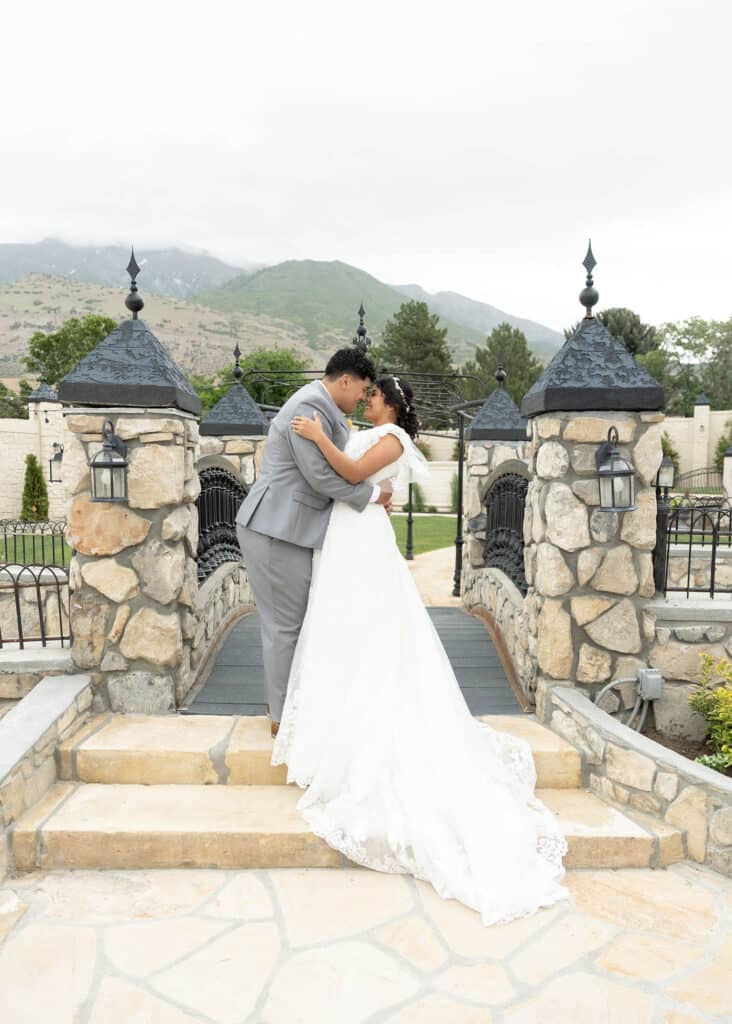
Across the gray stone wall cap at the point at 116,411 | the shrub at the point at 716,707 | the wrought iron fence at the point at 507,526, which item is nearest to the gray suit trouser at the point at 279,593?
the gray stone wall cap at the point at 116,411

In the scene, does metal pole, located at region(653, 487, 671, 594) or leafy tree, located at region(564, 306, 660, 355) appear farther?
leafy tree, located at region(564, 306, 660, 355)

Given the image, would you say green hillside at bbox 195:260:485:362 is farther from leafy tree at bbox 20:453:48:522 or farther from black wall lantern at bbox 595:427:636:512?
black wall lantern at bbox 595:427:636:512

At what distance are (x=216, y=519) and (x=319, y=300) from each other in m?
140

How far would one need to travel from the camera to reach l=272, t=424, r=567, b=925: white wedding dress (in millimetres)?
2545

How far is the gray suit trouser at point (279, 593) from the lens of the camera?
3.24 meters

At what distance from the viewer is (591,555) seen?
12.0ft

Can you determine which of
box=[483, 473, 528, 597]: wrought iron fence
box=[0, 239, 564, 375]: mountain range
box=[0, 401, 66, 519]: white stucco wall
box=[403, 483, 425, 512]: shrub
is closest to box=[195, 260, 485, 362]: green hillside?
box=[0, 239, 564, 375]: mountain range

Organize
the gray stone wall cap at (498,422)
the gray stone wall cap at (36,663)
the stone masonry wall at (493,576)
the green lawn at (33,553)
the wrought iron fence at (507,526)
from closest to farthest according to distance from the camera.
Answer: the gray stone wall cap at (36,663), the stone masonry wall at (493,576), the wrought iron fence at (507,526), the green lawn at (33,553), the gray stone wall cap at (498,422)

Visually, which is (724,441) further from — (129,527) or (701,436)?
(129,527)

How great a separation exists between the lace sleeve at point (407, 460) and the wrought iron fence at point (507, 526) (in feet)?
6.79

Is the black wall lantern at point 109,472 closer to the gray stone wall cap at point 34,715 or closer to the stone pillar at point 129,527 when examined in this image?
the stone pillar at point 129,527

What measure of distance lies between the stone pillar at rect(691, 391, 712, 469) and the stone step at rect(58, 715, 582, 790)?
3131cm

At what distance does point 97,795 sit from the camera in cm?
305

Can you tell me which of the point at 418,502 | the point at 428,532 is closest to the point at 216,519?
the point at 428,532
